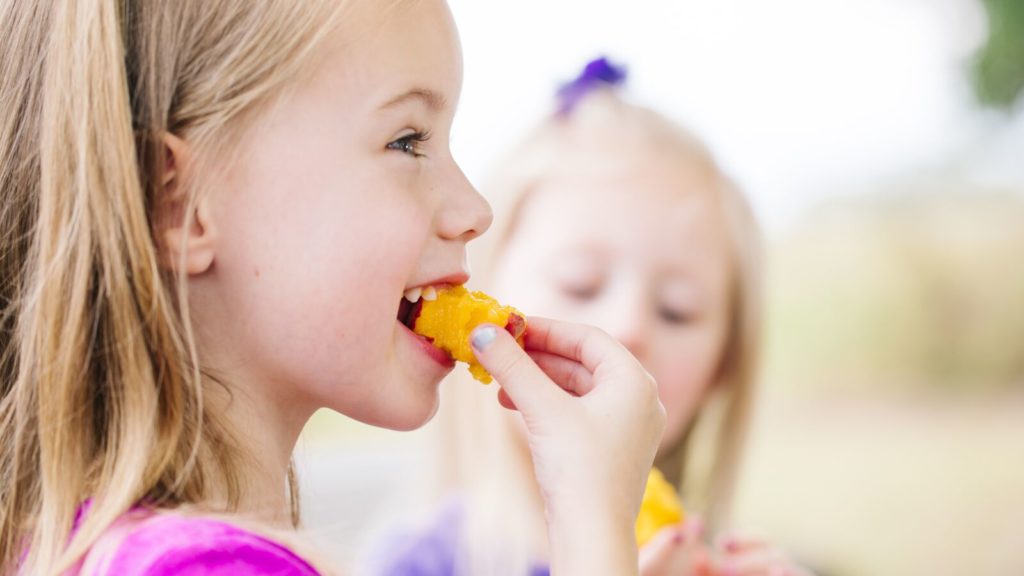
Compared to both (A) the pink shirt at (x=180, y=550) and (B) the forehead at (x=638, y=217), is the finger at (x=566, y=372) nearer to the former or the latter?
(A) the pink shirt at (x=180, y=550)

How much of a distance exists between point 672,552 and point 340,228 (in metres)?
0.72

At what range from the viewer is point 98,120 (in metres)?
0.71

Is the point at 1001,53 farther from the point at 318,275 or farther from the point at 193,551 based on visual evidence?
the point at 193,551

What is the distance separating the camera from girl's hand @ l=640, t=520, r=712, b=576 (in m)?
1.27

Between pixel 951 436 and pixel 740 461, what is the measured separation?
4.28 feet

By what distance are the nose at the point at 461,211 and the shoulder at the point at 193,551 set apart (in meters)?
0.27

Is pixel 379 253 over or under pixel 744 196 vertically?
under

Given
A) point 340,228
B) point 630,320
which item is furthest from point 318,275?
point 630,320

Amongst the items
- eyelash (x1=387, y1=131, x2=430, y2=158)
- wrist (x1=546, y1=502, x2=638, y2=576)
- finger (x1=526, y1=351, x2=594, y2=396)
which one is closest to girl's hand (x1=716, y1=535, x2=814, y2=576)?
finger (x1=526, y1=351, x2=594, y2=396)

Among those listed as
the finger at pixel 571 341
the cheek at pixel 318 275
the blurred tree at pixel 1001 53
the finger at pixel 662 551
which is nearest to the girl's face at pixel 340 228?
the cheek at pixel 318 275

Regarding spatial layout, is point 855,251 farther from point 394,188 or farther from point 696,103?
point 394,188

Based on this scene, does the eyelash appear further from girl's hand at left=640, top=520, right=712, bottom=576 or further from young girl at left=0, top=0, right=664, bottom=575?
girl's hand at left=640, top=520, right=712, bottom=576

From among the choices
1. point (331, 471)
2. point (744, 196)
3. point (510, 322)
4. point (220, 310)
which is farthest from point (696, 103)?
point (220, 310)

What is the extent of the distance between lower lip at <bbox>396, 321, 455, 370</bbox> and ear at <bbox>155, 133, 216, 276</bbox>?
157 mm
